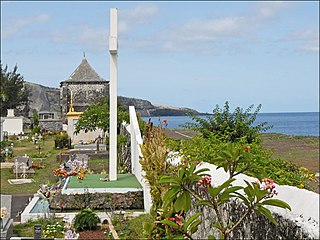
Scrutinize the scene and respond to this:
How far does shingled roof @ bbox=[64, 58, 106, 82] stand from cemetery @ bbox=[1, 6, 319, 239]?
41.7m

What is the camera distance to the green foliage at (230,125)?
10141 mm

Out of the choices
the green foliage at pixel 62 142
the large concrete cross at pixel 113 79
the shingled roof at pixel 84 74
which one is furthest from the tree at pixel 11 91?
the large concrete cross at pixel 113 79

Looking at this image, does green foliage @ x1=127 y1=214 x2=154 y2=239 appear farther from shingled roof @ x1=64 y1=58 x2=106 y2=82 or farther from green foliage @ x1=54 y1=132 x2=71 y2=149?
shingled roof @ x1=64 y1=58 x2=106 y2=82

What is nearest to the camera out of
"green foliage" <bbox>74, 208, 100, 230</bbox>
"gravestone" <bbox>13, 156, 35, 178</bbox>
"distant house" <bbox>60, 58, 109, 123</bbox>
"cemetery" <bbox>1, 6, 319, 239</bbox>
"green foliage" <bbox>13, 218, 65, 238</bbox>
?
"cemetery" <bbox>1, 6, 319, 239</bbox>

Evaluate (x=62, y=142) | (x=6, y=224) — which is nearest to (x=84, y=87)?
(x=62, y=142)

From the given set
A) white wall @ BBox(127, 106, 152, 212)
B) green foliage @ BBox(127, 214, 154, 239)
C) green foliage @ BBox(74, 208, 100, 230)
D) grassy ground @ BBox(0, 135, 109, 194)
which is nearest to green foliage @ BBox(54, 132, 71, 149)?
grassy ground @ BBox(0, 135, 109, 194)

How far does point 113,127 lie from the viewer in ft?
46.4

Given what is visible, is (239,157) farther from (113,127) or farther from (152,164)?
(113,127)

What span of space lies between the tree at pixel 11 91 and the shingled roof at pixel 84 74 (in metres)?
14.9

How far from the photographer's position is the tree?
249ft

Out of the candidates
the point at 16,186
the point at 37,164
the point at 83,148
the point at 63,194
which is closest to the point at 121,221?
the point at 63,194

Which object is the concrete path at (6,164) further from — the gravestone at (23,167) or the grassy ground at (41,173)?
the gravestone at (23,167)

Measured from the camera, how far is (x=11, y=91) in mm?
77688

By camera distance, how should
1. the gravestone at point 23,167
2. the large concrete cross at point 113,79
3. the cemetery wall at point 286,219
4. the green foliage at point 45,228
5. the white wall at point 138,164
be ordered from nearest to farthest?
the cemetery wall at point 286,219 < the green foliage at point 45,228 < the white wall at point 138,164 < the large concrete cross at point 113,79 < the gravestone at point 23,167
